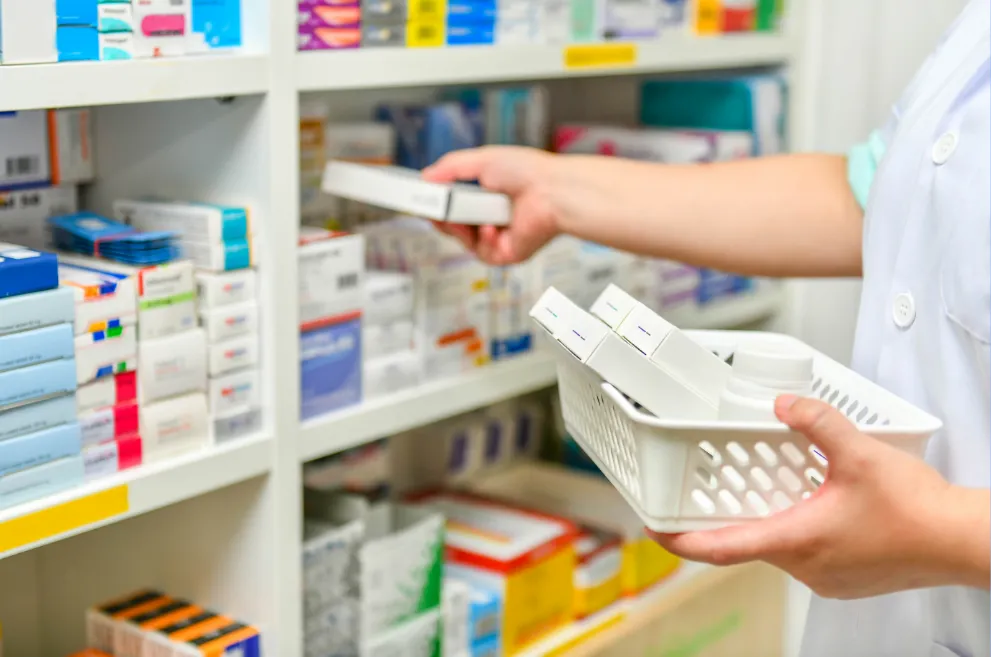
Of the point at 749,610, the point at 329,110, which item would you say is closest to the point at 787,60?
the point at 329,110

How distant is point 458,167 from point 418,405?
27 centimetres

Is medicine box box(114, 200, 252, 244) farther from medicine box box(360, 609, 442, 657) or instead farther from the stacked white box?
medicine box box(360, 609, 442, 657)

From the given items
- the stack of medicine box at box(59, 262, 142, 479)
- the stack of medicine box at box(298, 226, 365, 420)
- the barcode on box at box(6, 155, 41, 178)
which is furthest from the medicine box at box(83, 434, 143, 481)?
the barcode on box at box(6, 155, 41, 178)

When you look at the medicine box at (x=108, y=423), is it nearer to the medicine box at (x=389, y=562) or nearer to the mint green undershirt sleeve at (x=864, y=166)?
the medicine box at (x=389, y=562)

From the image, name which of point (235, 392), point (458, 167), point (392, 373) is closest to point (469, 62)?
point (458, 167)

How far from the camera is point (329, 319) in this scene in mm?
1284

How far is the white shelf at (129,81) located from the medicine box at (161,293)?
6.0 inches

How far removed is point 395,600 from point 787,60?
1105mm

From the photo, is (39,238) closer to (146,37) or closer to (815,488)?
(146,37)

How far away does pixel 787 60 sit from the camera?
1.97 m

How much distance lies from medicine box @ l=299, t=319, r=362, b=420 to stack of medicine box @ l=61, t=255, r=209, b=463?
13 cm

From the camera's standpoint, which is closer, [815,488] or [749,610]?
[815,488]

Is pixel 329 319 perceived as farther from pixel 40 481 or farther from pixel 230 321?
pixel 40 481

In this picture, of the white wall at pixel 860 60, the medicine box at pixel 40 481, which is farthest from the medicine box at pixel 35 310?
the white wall at pixel 860 60
